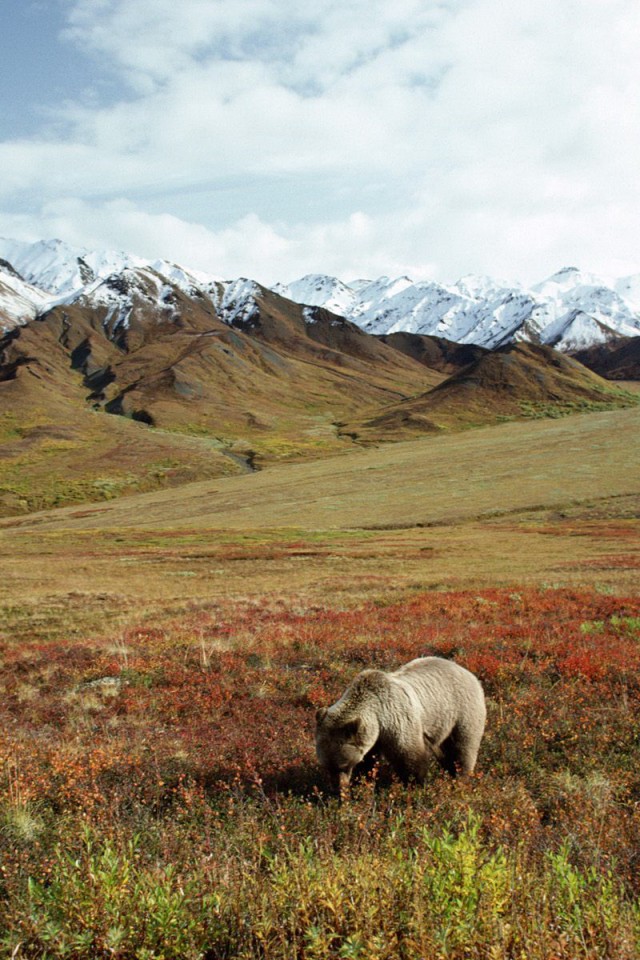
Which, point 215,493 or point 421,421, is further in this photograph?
point 421,421

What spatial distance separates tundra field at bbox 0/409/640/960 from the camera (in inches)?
141

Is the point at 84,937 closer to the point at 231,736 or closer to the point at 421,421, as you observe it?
the point at 231,736

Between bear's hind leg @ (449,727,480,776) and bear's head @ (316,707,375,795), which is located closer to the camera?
bear's head @ (316,707,375,795)

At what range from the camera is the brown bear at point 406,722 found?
596 cm

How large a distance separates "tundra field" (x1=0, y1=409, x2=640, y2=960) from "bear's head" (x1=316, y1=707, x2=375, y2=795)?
0.89ft

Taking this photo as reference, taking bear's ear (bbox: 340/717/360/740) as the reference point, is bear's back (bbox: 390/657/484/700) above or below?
above

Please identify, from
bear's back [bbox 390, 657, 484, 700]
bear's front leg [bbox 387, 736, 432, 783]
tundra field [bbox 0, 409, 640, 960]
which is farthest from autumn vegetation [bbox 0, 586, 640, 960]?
bear's back [bbox 390, 657, 484, 700]

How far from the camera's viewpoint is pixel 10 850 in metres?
5.06

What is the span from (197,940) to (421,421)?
195 m

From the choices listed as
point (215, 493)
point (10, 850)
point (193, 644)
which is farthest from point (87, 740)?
point (215, 493)

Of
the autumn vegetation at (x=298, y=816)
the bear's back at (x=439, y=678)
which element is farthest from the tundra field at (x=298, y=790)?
the bear's back at (x=439, y=678)

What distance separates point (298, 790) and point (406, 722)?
1.49m

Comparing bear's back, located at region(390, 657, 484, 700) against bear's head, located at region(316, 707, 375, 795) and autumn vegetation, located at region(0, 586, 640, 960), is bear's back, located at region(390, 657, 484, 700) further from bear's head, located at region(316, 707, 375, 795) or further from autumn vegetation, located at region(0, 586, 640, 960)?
autumn vegetation, located at region(0, 586, 640, 960)

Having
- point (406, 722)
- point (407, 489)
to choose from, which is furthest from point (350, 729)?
point (407, 489)
